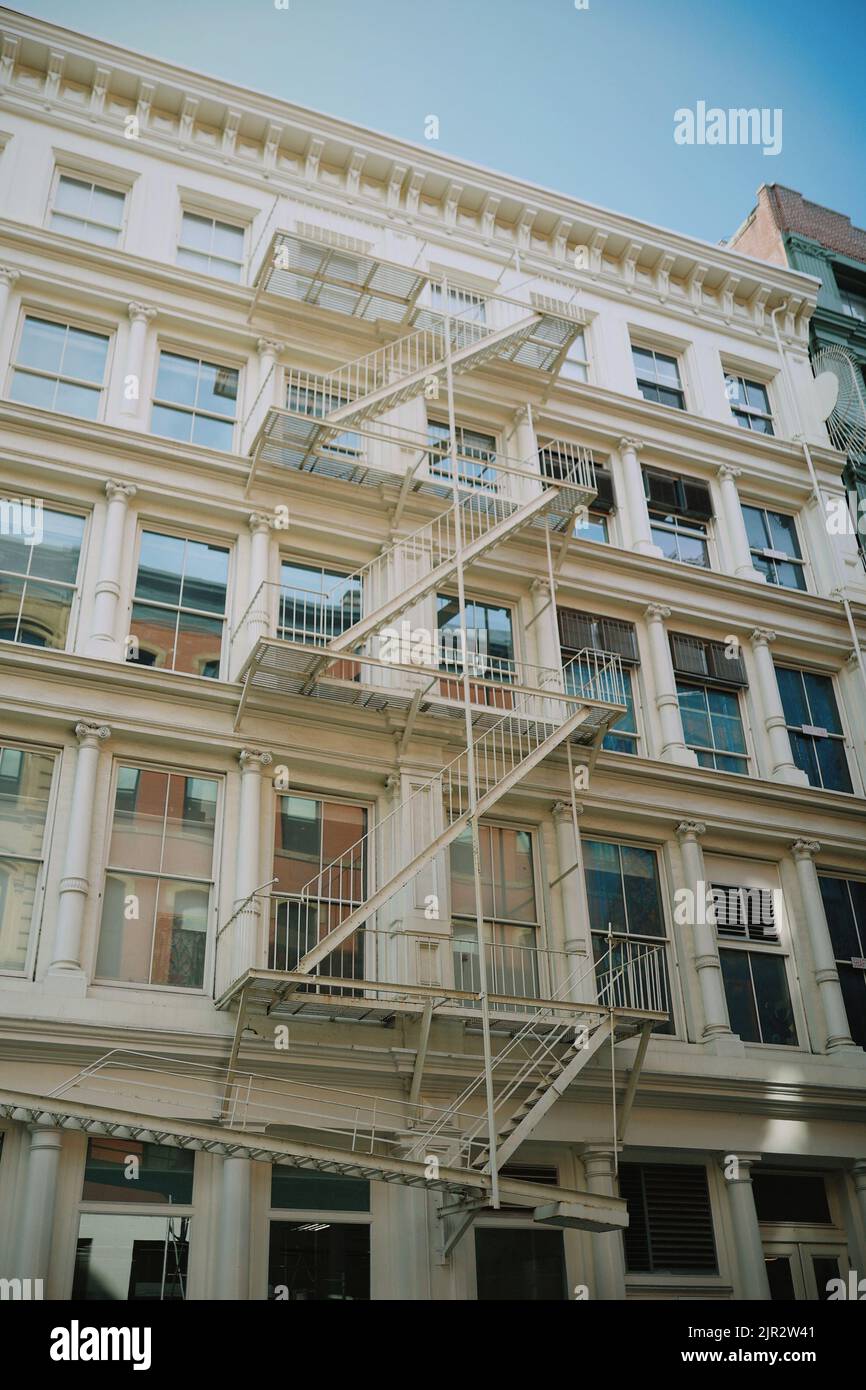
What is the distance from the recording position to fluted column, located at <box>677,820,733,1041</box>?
17000 mm

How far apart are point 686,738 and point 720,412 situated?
766 centimetres

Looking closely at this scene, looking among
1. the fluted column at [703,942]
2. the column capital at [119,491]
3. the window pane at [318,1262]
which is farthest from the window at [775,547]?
the window pane at [318,1262]

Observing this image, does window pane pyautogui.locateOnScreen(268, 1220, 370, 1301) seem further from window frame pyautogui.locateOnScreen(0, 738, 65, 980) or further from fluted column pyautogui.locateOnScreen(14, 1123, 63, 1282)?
window frame pyautogui.locateOnScreen(0, 738, 65, 980)

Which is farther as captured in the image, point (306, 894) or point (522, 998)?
point (306, 894)

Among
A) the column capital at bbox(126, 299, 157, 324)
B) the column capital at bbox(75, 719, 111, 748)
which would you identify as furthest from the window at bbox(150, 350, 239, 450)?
the column capital at bbox(75, 719, 111, 748)

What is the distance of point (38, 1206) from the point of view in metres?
12.6

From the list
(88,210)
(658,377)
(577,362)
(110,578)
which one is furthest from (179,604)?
(658,377)

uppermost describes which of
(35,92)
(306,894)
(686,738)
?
(35,92)

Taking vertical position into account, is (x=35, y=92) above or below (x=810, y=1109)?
above
